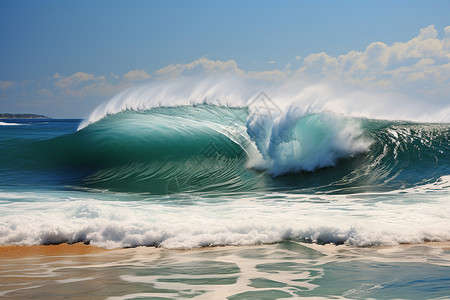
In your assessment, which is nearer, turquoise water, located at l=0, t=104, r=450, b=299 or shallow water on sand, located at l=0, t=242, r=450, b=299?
shallow water on sand, located at l=0, t=242, r=450, b=299

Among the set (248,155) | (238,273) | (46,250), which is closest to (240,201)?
(248,155)

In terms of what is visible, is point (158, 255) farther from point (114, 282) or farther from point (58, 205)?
point (58, 205)

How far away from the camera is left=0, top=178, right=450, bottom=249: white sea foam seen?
513cm

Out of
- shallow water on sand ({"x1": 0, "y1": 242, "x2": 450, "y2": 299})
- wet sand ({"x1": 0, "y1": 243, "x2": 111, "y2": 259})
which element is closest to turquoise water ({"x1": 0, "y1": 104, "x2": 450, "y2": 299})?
shallow water on sand ({"x1": 0, "y1": 242, "x2": 450, "y2": 299})

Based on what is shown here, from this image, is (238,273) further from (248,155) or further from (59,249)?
(248,155)

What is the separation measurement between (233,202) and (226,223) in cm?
182

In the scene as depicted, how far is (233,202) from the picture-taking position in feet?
24.1

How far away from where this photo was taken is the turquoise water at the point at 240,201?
3.90 meters

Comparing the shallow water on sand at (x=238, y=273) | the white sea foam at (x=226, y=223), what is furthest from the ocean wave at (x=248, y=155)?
the shallow water on sand at (x=238, y=273)

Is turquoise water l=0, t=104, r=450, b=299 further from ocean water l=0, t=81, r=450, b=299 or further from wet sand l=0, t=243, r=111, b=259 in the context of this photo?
wet sand l=0, t=243, r=111, b=259

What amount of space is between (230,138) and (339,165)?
9.53ft

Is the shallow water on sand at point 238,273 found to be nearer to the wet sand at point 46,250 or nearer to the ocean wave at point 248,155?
the wet sand at point 46,250

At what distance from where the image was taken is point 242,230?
17.4 ft

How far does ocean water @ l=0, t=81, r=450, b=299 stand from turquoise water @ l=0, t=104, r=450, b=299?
0.08ft
